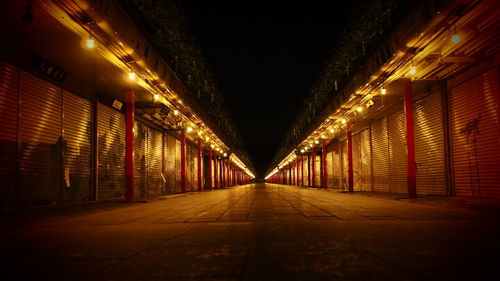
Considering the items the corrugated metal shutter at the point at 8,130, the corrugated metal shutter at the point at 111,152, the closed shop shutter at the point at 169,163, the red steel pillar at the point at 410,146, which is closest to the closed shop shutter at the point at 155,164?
the closed shop shutter at the point at 169,163

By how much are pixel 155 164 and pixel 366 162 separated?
Answer: 591 inches

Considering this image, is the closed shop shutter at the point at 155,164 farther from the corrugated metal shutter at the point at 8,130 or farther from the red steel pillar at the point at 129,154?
the corrugated metal shutter at the point at 8,130

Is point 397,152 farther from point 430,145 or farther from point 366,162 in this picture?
point 366,162

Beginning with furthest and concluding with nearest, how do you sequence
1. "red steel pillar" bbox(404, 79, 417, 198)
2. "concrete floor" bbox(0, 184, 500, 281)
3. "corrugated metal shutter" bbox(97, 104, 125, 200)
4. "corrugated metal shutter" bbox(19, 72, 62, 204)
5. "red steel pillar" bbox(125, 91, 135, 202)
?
Answer: "corrugated metal shutter" bbox(97, 104, 125, 200)
"red steel pillar" bbox(125, 91, 135, 202)
"red steel pillar" bbox(404, 79, 417, 198)
"corrugated metal shutter" bbox(19, 72, 62, 204)
"concrete floor" bbox(0, 184, 500, 281)

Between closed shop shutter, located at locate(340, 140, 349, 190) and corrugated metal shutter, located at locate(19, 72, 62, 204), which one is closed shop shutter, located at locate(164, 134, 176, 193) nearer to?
corrugated metal shutter, located at locate(19, 72, 62, 204)

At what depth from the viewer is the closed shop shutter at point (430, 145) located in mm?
14406

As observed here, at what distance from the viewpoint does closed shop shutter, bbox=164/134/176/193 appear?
25.5 m

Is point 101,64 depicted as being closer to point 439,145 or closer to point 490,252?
point 490,252

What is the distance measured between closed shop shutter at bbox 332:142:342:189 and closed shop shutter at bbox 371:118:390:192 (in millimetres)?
9220

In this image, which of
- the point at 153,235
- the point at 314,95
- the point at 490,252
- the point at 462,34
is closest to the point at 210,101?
the point at 314,95

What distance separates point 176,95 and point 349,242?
12.6 m

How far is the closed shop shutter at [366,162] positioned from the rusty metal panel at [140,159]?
1519 cm

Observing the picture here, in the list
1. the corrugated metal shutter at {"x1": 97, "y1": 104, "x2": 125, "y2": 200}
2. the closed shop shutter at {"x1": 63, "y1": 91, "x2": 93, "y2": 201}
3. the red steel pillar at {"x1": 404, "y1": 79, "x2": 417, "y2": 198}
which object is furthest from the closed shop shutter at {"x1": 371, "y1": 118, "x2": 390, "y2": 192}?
the closed shop shutter at {"x1": 63, "y1": 91, "x2": 93, "y2": 201}

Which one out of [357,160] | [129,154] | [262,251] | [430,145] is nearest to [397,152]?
[430,145]
